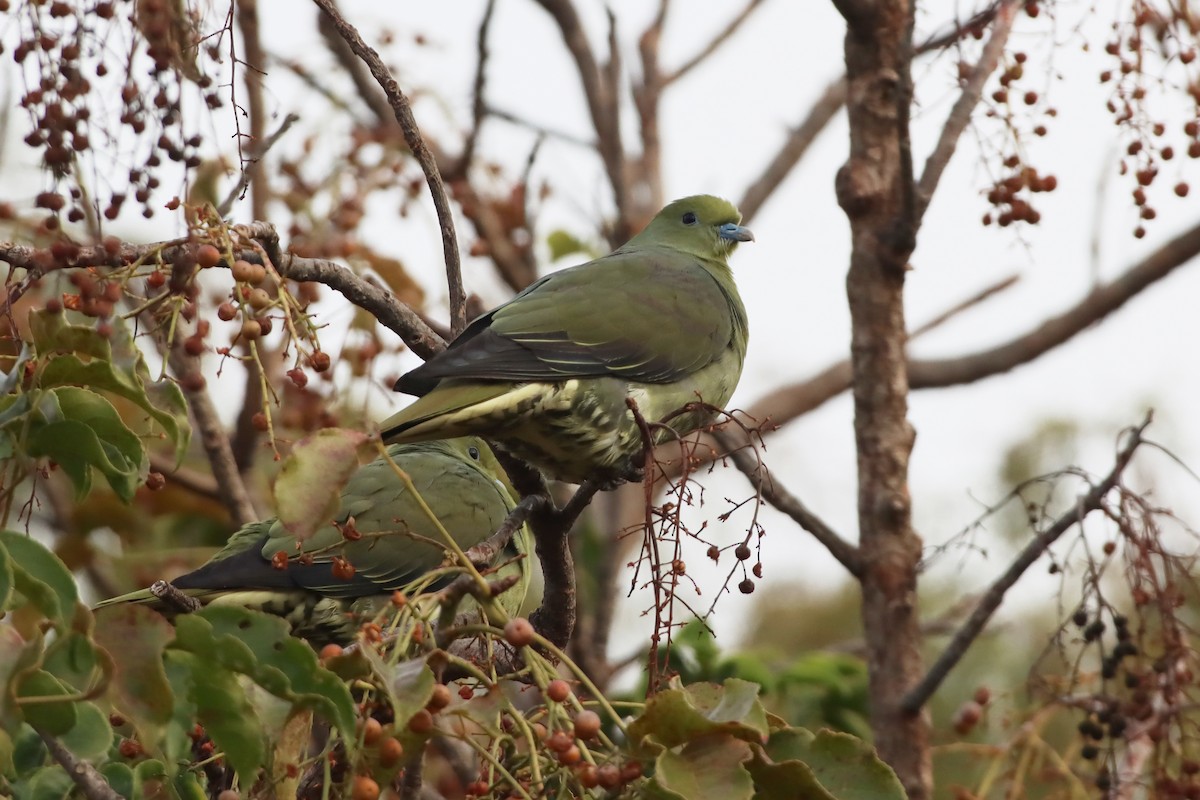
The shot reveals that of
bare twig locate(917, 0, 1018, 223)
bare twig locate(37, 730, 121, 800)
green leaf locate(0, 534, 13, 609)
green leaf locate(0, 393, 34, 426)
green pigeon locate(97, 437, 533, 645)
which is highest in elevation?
bare twig locate(917, 0, 1018, 223)

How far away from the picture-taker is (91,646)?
147cm

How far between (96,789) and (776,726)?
0.85 m

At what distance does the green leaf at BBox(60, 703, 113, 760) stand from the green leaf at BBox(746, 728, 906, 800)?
77cm

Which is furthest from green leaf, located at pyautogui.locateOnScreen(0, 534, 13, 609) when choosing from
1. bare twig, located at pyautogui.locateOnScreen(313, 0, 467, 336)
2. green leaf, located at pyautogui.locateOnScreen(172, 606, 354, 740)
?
bare twig, located at pyautogui.locateOnScreen(313, 0, 467, 336)

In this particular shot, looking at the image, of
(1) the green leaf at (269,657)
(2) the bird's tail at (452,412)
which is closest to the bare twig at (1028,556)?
(2) the bird's tail at (452,412)

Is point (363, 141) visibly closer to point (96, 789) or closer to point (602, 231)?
point (602, 231)

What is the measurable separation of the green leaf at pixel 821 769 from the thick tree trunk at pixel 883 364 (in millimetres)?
1651

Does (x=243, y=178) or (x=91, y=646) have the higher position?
(x=243, y=178)

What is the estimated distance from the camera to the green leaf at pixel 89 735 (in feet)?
5.57

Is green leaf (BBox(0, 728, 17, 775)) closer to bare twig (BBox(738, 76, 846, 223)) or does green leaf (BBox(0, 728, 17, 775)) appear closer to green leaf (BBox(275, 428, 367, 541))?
green leaf (BBox(275, 428, 367, 541))

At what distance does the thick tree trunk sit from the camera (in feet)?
11.3

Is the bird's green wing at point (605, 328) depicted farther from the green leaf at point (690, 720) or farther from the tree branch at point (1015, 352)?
the green leaf at point (690, 720)

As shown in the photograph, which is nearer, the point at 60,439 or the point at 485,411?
the point at 60,439

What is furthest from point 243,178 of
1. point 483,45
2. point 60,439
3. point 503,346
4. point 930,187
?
point 483,45
